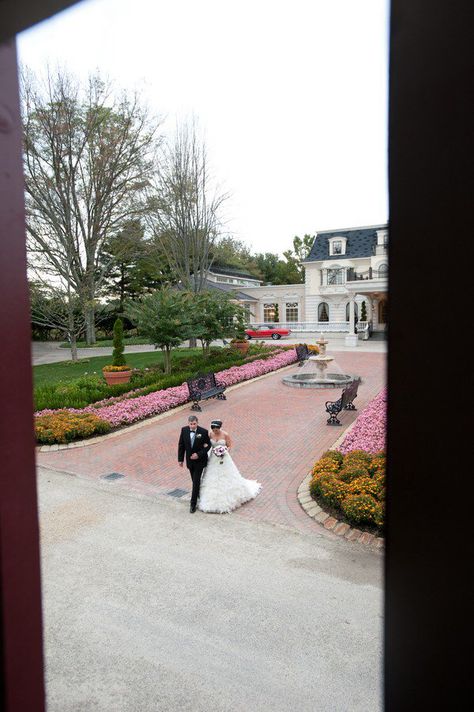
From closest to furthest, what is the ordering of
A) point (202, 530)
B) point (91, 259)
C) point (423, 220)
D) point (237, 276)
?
1. point (423, 220)
2. point (202, 530)
3. point (91, 259)
4. point (237, 276)

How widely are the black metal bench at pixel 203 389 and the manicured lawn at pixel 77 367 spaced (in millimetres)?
6339

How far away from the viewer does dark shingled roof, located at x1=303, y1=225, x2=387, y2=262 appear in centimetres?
4584

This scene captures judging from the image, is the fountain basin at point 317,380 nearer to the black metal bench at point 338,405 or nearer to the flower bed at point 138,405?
the flower bed at point 138,405

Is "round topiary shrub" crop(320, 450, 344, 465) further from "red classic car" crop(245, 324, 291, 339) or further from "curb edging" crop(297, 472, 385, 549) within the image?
"red classic car" crop(245, 324, 291, 339)

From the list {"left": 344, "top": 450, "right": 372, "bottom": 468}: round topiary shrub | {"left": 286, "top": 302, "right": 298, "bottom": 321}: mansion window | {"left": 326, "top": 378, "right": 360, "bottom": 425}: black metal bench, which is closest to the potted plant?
{"left": 326, "top": 378, "right": 360, "bottom": 425}: black metal bench

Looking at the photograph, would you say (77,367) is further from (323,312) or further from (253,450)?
(323,312)

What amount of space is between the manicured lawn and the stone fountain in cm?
695

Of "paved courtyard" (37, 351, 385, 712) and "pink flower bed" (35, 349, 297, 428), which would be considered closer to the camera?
"paved courtyard" (37, 351, 385, 712)

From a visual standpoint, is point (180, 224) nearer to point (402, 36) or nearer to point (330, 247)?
point (330, 247)

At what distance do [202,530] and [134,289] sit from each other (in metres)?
41.8

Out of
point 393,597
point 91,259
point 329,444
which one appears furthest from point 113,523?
point 91,259

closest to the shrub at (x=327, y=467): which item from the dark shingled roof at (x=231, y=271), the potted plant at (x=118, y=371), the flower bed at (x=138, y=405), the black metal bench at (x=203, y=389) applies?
the flower bed at (x=138, y=405)

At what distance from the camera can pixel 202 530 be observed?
7082 mm

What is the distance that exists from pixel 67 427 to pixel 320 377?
10957 millimetres
